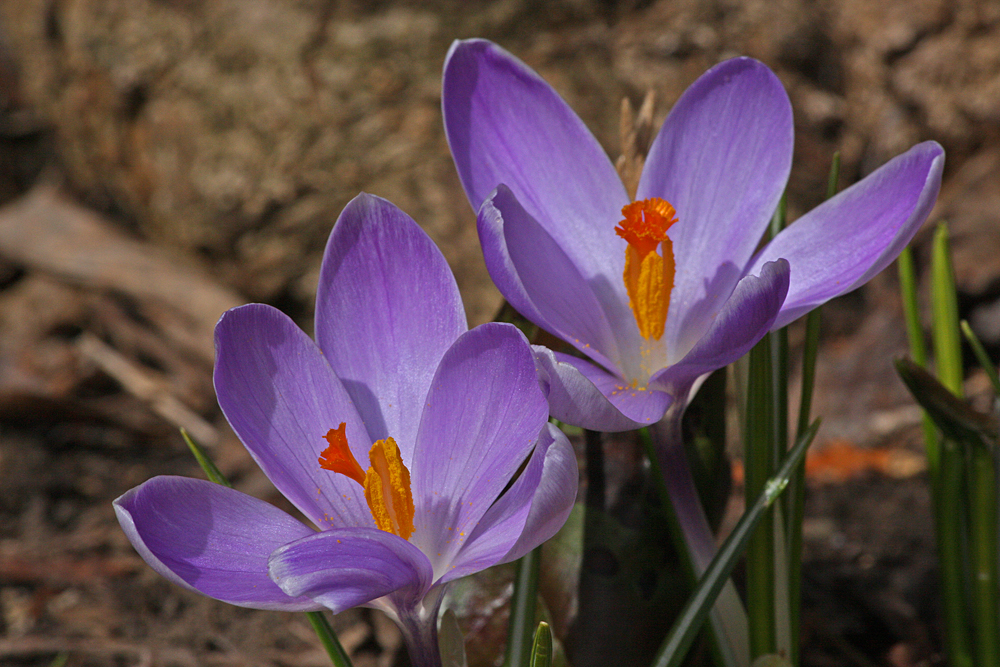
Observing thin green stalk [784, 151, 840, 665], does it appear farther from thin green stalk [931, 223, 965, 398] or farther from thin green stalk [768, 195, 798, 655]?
thin green stalk [931, 223, 965, 398]

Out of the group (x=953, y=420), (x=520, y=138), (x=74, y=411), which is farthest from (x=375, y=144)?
(x=953, y=420)

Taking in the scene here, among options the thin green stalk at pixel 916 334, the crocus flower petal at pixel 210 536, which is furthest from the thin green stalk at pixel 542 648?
the thin green stalk at pixel 916 334

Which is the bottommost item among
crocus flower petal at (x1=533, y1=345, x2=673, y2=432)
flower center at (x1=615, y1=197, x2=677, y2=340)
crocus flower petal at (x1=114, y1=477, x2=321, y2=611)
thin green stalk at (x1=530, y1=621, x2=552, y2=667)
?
thin green stalk at (x1=530, y1=621, x2=552, y2=667)

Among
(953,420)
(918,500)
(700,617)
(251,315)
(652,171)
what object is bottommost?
(918,500)

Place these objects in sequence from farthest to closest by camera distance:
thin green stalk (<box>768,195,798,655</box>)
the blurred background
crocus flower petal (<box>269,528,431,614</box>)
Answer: the blurred background < thin green stalk (<box>768,195,798,655</box>) < crocus flower petal (<box>269,528,431,614</box>)

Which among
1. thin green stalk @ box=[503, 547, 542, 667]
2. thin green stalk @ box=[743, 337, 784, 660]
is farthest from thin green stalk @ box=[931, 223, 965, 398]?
thin green stalk @ box=[503, 547, 542, 667]

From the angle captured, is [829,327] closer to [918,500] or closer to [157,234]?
[918,500]
